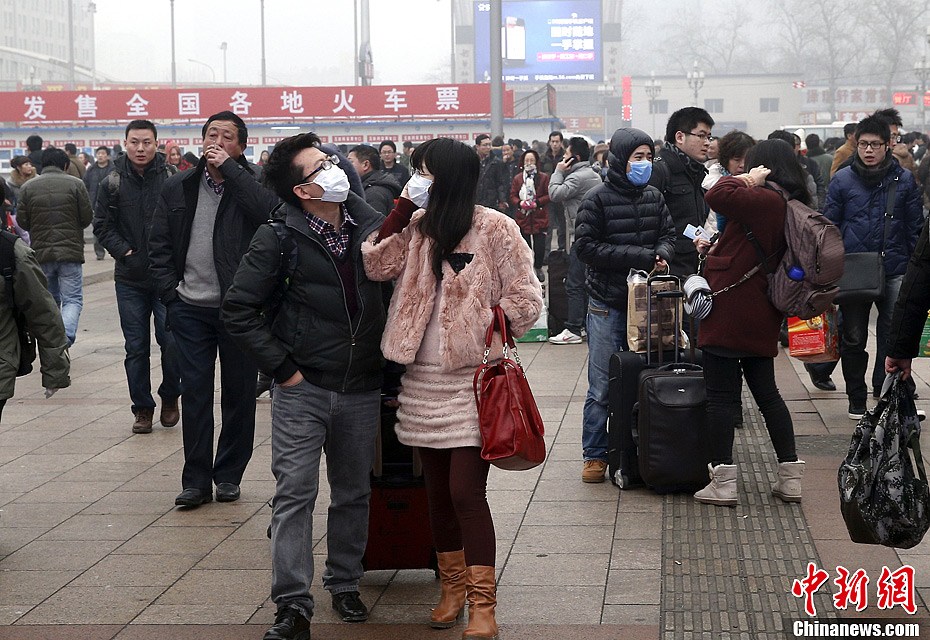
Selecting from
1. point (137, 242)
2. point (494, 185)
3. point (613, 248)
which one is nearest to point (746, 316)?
point (613, 248)

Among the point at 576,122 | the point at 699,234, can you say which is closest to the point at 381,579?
the point at 699,234

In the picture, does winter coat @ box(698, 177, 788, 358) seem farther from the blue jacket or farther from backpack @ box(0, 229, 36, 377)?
backpack @ box(0, 229, 36, 377)

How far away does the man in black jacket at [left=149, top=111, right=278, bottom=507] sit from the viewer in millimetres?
6453

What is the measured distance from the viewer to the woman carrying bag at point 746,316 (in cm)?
609

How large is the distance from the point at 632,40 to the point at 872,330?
457ft

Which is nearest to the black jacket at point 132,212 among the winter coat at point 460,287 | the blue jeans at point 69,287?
the blue jeans at point 69,287

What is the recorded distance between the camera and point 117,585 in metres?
5.33

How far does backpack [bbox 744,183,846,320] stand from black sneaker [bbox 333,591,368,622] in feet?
8.18

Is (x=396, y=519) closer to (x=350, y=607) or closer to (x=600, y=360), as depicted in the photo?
(x=350, y=607)

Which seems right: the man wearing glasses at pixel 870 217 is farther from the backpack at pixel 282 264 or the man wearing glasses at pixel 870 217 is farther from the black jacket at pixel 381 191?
the backpack at pixel 282 264

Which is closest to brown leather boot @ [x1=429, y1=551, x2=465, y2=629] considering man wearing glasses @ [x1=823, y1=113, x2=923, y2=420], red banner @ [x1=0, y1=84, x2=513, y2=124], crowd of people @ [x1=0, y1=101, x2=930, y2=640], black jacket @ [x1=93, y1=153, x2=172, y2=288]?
crowd of people @ [x1=0, y1=101, x2=930, y2=640]

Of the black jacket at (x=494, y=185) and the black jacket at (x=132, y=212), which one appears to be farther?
the black jacket at (x=494, y=185)

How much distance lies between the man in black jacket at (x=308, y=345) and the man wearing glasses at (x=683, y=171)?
9.96 feet

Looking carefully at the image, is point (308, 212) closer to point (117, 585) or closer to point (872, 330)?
point (117, 585)
